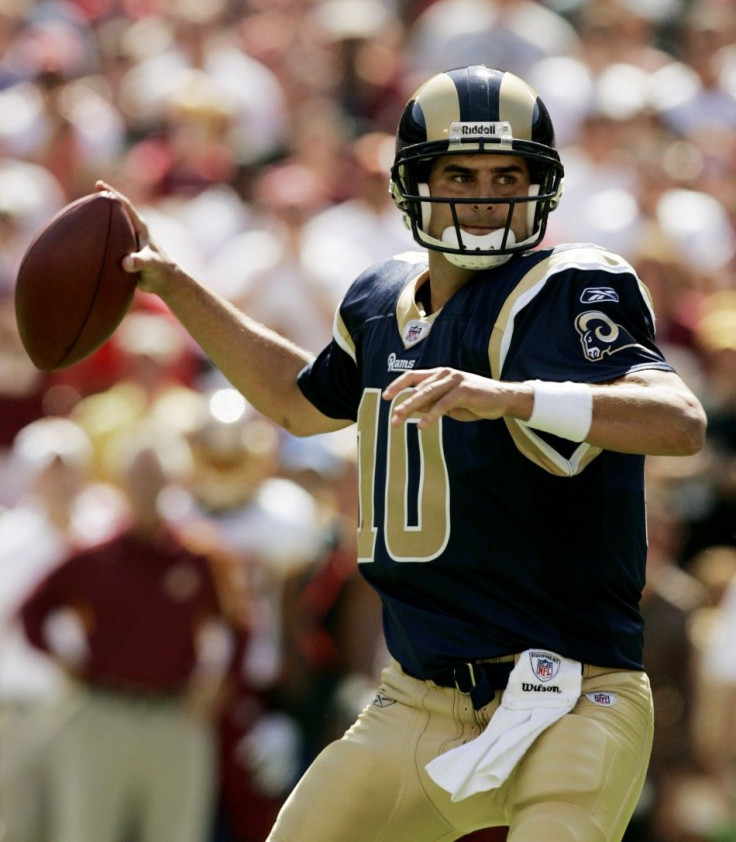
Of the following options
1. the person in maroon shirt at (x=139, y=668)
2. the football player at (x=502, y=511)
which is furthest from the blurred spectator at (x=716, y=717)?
the football player at (x=502, y=511)

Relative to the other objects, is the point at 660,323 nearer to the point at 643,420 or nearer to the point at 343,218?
the point at 343,218

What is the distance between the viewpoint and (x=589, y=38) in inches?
400

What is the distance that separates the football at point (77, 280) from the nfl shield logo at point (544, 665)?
4.46ft

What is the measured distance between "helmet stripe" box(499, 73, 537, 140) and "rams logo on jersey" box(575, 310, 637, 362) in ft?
1.70

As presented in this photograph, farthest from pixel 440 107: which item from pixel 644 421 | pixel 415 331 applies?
pixel 644 421

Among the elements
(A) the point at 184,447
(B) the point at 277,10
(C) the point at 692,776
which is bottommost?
(C) the point at 692,776

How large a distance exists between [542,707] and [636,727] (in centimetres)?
21

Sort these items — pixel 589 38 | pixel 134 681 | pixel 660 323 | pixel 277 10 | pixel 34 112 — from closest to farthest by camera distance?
1. pixel 134 681
2. pixel 660 323
3. pixel 34 112
4. pixel 589 38
5. pixel 277 10

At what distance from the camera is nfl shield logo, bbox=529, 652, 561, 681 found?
3.33 meters

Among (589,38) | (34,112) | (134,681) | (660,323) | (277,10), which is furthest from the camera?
(277,10)

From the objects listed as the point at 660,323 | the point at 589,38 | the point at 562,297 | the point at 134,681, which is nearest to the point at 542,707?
the point at 562,297

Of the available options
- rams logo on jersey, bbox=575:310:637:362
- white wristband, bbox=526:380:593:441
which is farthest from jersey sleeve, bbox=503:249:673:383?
white wristband, bbox=526:380:593:441

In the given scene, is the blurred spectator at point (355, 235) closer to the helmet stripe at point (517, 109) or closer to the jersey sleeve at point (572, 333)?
the helmet stripe at point (517, 109)

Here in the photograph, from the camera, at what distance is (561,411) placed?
3.09 metres
